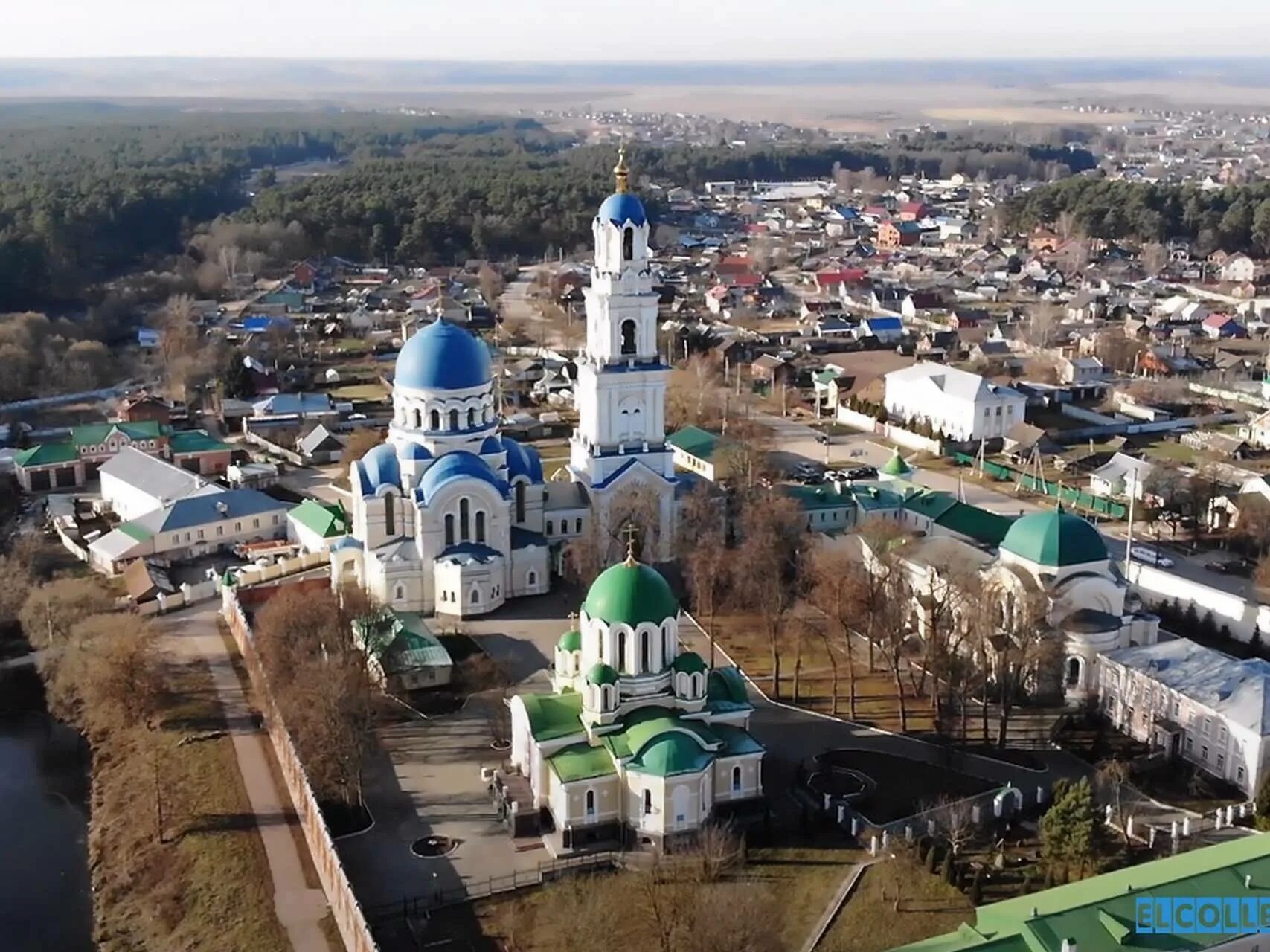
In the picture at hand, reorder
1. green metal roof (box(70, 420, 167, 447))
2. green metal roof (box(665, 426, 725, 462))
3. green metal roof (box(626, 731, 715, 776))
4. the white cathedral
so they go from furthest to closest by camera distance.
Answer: green metal roof (box(70, 420, 167, 447)) < green metal roof (box(665, 426, 725, 462)) < the white cathedral < green metal roof (box(626, 731, 715, 776))

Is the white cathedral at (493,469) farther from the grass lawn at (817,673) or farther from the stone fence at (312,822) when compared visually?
the grass lawn at (817,673)

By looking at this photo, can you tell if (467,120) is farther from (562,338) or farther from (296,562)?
(296,562)

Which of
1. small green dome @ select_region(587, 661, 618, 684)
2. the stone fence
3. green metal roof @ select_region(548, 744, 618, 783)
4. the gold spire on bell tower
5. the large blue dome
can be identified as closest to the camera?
the stone fence

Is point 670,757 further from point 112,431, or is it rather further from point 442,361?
point 112,431

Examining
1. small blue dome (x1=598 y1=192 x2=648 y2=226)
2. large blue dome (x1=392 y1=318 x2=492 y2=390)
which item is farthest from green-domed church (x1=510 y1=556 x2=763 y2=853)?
small blue dome (x1=598 y1=192 x2=648 y2=226)

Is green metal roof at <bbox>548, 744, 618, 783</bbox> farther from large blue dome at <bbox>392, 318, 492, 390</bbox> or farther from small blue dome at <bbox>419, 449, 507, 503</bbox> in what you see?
large blue dome at <bbox>392, 318, 492, 390</bbox>

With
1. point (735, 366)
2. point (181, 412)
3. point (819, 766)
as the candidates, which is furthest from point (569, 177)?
point (819, 766)
